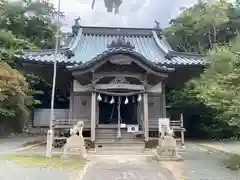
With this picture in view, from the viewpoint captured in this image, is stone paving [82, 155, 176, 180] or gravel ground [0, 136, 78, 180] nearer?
gravel ground [0, 136, 78, 180]

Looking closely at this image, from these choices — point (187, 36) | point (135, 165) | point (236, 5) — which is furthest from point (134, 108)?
point (236, 5)

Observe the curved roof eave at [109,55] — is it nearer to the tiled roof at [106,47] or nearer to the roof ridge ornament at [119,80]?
the tiled roof at [106,47]

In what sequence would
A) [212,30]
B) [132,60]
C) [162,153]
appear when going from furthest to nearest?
[212,30] < [132,60] < [162,153]

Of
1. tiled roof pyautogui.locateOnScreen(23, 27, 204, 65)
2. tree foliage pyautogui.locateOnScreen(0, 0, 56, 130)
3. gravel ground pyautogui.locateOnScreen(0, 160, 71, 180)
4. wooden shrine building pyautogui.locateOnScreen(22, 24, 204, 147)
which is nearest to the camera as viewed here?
gravel ground pyautogui.locateOnScreen(0, 160, 71, 180)

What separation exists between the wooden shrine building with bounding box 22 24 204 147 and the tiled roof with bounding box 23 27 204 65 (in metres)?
0.05

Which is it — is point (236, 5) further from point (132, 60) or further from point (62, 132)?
point (62, 132)

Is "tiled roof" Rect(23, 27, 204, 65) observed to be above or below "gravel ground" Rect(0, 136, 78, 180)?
above

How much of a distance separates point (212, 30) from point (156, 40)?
17.7m

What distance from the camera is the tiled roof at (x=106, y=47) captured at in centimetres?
1576

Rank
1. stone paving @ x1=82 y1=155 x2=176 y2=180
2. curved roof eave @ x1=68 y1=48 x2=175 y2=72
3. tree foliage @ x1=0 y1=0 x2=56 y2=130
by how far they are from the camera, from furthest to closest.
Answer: tree foliage @ x1=0 y1=0 x2=56 y2=130
curved roof eave @ x1=68 y1=48 x2=175 y2=72
stone paving @ x1=82 y1=155 x2=176 y2=180

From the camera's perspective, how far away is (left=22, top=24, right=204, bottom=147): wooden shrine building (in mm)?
14016

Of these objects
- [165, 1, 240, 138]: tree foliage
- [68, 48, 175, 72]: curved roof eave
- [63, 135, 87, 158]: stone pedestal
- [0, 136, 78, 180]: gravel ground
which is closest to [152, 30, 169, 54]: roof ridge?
[165, 1, 240, 138]: tree foliage

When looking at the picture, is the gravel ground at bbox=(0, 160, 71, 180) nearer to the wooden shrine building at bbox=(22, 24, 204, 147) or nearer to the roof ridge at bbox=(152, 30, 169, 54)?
the wooden shrine building at bbox=(22, 24, 204, 147)

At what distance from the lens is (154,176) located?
743 cm
